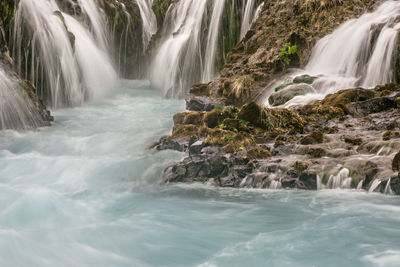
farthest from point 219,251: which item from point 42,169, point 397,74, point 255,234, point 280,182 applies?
point 397,74

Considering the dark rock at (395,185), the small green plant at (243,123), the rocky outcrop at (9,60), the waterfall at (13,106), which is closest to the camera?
the dark rock at (395,185)

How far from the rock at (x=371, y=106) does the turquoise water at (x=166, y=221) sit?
353 cm

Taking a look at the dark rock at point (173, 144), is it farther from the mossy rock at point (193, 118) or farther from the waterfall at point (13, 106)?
the waterfall at point (13, 106)

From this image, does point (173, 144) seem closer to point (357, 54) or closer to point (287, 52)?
point (287, 52)

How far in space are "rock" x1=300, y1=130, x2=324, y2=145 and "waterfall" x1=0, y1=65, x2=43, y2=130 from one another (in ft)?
28.7

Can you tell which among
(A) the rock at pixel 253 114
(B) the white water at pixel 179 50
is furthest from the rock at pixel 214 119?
(B) the white water at pixel 179 50

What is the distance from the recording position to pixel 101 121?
15586 millimetres

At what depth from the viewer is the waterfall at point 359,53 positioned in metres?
12.2

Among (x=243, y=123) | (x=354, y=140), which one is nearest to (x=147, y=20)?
(x=243, y=123)

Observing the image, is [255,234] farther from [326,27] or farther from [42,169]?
[326,27]

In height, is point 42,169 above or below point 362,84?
below

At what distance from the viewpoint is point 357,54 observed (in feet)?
43.5

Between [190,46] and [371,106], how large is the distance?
11.6 m

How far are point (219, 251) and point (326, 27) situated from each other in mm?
11488
